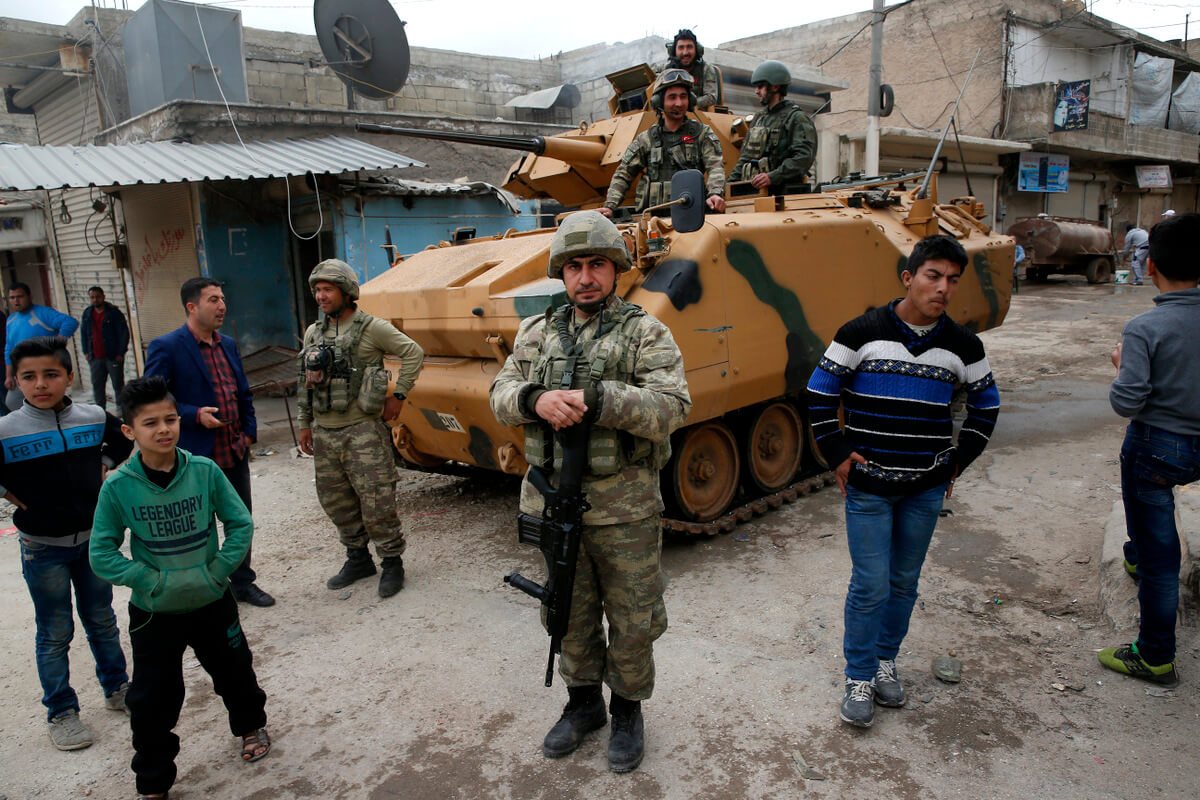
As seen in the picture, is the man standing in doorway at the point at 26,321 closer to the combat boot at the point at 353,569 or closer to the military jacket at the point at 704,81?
the combat boot at the point at 353,569

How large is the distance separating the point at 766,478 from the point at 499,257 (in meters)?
2.33

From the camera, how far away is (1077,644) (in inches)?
141

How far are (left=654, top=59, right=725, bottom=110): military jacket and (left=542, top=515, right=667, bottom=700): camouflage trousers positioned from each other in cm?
488

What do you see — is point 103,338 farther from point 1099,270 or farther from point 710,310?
point 1099,270

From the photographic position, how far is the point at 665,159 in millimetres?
5762

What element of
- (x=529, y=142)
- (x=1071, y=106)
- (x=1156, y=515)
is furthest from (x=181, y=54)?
(x=1071, y=106)

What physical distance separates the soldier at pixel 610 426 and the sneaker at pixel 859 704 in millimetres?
749

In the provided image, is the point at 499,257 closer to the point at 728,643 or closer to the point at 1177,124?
the point at 728,643

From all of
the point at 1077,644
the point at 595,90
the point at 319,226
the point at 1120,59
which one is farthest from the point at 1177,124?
the point at 1077,644

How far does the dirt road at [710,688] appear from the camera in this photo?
2.82m

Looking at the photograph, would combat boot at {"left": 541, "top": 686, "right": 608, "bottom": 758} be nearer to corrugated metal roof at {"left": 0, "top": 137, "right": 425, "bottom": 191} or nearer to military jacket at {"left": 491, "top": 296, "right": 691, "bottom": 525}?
military jacket at {"left": 491, "top": 296, "right": 691, "bottom": 525}

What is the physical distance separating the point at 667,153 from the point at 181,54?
8.08m

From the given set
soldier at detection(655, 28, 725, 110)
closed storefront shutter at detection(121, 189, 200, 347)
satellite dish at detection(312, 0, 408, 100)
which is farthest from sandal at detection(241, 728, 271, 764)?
satellite dish at detection(312, 0, 408, 100)

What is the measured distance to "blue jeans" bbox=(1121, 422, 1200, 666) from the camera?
9.81ft
